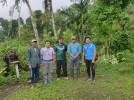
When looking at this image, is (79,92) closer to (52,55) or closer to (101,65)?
(52,55)

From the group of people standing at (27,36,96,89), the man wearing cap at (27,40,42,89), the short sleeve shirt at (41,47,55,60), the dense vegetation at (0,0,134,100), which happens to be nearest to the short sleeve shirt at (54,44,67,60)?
the group of people standing at (27,36,96,89)

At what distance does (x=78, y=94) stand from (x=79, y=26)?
5.02 metres

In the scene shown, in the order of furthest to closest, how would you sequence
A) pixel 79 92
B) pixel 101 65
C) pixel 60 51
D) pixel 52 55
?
1. pixel 101 65
2. pixel 60 51
3. pixel 52 55
4. pixel 79 92

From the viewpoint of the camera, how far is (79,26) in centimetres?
774

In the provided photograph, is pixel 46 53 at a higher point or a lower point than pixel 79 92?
higher

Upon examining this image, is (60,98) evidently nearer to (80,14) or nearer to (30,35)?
(80,14)

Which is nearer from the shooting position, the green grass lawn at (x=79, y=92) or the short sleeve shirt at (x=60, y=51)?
the green grass lawn at (x=79, y=92)

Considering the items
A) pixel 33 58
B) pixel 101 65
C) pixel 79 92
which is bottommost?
pixel 79 92

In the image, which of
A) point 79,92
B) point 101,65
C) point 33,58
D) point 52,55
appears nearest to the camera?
point 79,92

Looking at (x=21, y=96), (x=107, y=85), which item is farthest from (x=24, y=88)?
(x=107, y=85)

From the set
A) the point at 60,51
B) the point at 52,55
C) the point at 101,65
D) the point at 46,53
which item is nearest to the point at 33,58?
the point at 46,53

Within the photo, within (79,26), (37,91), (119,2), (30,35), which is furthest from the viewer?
(30,35)

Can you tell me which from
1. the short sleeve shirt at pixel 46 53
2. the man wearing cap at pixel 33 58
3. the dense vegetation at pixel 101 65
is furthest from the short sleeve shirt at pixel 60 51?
the dense vegetation at pixel 101 65

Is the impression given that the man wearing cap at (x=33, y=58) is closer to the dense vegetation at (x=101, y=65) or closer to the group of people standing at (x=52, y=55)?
the group of people standing at (x=52, y=55)
